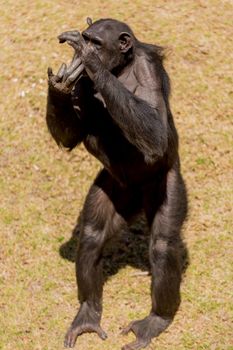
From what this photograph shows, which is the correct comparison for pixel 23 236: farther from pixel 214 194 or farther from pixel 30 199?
pixel 214 194

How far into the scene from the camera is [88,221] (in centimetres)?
689

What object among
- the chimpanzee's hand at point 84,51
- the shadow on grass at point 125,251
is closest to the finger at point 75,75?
the chimpanzee's hand at point 84,51

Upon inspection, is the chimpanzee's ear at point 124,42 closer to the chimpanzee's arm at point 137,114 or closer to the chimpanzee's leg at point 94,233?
the chimpanzee's arm at point 137,114

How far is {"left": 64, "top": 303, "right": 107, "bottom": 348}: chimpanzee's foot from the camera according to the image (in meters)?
6.77

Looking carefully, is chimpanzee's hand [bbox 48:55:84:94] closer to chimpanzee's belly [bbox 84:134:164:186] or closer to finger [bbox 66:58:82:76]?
finger [bbox 66:58:82:76]

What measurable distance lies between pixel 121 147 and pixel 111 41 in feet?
2.99

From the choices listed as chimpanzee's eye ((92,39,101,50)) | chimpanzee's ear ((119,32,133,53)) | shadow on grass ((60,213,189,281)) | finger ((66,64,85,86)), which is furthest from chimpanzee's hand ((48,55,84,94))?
shadow on grass ((60,213,189,281))

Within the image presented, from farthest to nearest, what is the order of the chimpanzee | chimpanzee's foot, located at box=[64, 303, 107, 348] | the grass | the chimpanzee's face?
the grass < chimpanzee's foot, located at box=[64, 303, 107, 348] < the chimpanzee's face < the chimpanzee

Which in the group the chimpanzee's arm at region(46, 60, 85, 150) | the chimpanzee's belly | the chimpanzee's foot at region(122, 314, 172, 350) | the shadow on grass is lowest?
the shadow on grass

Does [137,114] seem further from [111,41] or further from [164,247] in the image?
[164,247]

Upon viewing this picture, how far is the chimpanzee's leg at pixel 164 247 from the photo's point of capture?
6.68 m

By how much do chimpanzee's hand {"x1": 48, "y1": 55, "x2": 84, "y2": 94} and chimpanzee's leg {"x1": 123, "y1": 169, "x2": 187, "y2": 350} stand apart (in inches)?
51.5

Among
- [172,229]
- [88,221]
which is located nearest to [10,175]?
[88,221]

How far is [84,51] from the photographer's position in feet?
18.7
